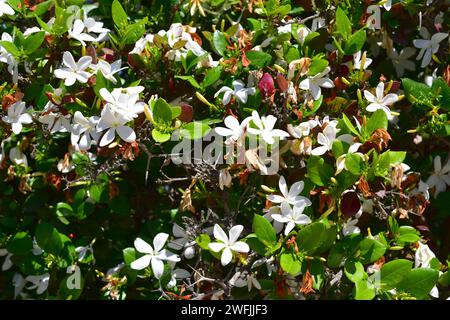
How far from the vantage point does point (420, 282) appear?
1.51m

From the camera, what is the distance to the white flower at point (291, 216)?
1482 millimetres

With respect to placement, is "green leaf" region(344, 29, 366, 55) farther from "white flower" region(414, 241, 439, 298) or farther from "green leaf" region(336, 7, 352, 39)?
"white flower" region(414, 241, 439, 298)

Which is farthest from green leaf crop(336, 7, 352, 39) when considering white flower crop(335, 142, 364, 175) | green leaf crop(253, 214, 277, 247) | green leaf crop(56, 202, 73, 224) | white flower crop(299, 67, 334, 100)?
green leaf crop(56, 202, 73, 224)

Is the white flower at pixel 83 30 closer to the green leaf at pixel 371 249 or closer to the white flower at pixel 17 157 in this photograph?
the white flower at pixel 17 157

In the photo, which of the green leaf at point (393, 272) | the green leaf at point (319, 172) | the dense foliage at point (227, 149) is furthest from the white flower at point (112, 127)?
the green leaf at point (393, 272)

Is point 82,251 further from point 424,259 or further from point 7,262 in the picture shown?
point 424,259

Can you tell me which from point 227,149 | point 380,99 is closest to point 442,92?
point 380,99

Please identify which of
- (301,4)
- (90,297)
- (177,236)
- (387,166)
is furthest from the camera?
(90,297)

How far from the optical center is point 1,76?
175cm

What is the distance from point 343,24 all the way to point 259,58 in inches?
9.4

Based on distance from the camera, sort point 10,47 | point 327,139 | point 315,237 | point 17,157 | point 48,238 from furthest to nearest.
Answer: point 17,157
point 48,238
point 10,47
point 327,139
point 315,237

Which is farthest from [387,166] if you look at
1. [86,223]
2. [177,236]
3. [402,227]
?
[86,223]

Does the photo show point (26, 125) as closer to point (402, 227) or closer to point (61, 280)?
point (61, 280)

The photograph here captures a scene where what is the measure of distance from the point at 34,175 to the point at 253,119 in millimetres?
762
